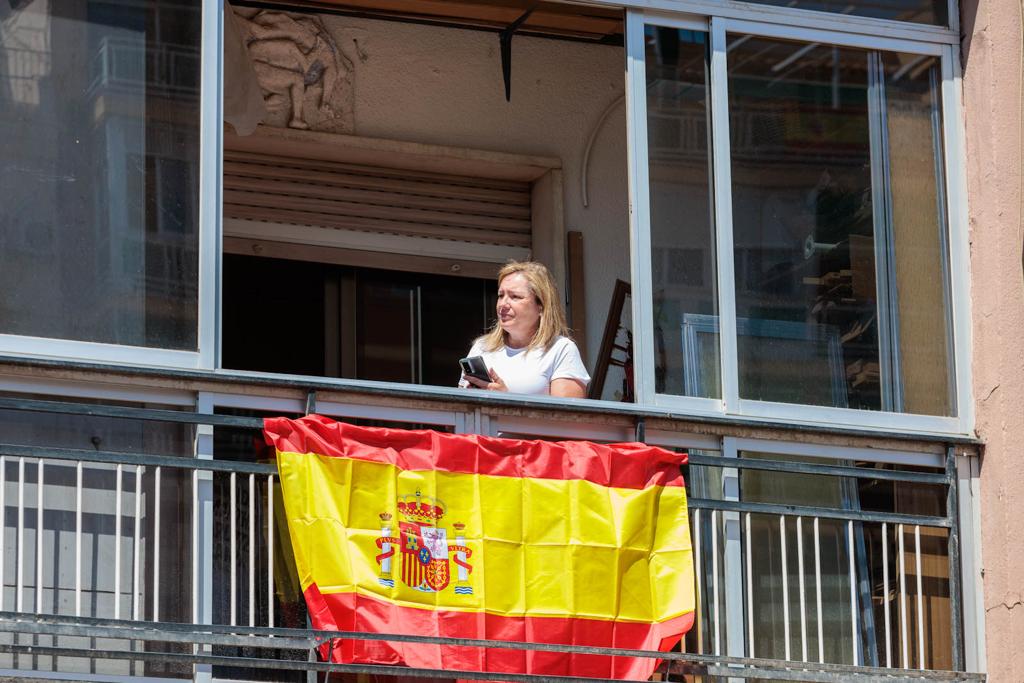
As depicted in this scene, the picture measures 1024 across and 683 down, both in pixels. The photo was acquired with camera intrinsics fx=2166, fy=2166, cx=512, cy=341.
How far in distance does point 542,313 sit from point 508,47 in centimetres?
229

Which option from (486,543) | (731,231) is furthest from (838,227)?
(486,543)

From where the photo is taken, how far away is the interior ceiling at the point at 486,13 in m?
10.3

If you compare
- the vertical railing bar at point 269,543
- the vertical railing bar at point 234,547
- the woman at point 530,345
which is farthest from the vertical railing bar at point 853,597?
the vertical railing bar at point 234,547

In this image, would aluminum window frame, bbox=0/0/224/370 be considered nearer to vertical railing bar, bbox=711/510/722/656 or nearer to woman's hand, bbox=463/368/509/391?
woman's hand, bbox=463/368/509/391

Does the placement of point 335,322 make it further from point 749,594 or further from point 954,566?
point 954,566

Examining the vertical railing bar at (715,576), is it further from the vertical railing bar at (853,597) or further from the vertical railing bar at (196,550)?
the vertical railing bar at (196,550)

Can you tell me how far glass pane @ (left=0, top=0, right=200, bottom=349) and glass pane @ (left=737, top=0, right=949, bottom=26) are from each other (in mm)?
2590

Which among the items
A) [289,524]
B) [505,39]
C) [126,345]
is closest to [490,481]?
[289,524]

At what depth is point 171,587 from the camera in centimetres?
778

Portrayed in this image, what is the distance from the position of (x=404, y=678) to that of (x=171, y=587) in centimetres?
92

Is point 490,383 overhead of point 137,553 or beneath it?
overhead

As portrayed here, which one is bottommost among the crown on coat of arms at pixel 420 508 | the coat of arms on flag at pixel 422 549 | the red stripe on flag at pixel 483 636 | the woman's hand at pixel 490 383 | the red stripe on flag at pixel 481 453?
the red stripe on flag at pixel 483 636

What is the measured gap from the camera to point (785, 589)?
857cm

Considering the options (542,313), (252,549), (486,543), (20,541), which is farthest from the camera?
(542,313)
